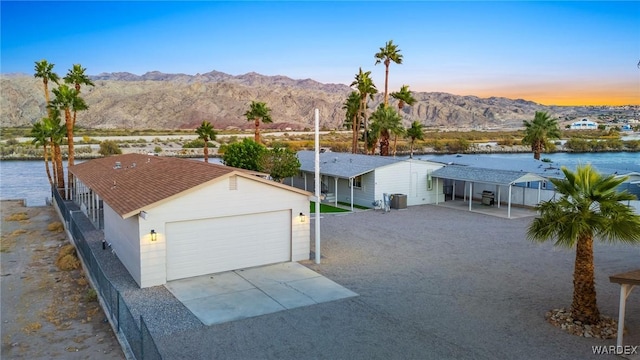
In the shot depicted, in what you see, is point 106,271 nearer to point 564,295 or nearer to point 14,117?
point 564,295

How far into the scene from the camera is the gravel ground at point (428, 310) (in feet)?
33.5

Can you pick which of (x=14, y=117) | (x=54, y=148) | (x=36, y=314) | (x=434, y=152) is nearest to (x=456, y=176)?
(x=36, y=314)

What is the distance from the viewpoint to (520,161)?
34281 millimetres

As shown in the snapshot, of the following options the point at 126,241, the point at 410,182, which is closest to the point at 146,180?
the point at 126,241

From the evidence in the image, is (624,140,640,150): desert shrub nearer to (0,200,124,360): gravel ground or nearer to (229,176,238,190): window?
(229,176,238,190): window

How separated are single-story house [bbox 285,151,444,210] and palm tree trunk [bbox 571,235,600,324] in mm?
16833

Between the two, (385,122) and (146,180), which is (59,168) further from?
(385,122)

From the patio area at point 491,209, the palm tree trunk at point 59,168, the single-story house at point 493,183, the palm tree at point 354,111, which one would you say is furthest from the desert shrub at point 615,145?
the palm tree trunk at point 59,168

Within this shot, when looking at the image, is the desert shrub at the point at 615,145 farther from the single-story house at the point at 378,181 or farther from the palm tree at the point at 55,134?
the palm tree at the point at 55,134

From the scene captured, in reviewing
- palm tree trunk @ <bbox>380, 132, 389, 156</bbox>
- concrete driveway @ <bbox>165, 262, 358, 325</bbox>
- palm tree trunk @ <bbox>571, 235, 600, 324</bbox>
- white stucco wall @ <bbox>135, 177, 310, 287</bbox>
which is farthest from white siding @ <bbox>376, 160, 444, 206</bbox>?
palm tree trunk @ <bbox>571, 235, 600, 324</bbox>

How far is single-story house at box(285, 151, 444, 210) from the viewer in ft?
93.0

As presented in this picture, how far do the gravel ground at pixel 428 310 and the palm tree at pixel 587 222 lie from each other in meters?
0.97

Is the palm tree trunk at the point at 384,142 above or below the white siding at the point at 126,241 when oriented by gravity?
above

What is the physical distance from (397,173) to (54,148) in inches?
936
